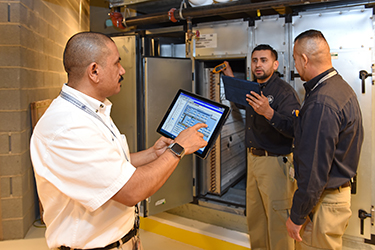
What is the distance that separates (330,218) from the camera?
1.74 metres

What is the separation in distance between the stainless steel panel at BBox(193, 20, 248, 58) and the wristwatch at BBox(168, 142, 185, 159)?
1.86 meters

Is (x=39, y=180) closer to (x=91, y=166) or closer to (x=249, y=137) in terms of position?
(x=91, y=166)

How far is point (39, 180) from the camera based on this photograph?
1.30 metres

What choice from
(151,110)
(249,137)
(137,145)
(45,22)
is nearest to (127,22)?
(45,22)

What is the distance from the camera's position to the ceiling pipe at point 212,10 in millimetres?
2590

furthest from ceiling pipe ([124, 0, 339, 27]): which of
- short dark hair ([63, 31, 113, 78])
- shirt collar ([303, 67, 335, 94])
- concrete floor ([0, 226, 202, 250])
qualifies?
concrete floor ([0, 226, 202, 250])

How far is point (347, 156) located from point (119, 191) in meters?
1.33

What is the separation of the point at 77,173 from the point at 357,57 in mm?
2440

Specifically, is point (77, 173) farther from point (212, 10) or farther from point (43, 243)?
point (212, 10)

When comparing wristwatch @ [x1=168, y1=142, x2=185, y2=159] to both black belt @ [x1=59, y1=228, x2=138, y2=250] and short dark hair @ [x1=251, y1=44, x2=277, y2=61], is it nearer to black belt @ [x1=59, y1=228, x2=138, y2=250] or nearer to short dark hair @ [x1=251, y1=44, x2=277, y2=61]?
black belt @ [x1=59, y1=228, x2=138, y2=250]

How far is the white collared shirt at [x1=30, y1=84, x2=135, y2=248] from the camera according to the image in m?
1.16

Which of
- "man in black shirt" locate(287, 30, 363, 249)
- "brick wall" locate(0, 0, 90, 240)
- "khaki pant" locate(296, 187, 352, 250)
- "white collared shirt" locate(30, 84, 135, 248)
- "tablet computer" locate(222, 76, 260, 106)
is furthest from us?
"brick wall" locate(0, 0, 90, 240)

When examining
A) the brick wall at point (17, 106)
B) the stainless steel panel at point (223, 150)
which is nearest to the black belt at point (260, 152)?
the stainless steel panel at point (223, 150)

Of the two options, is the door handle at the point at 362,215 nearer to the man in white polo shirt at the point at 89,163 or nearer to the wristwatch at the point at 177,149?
the man in white polo shirt at the point at 89,163
